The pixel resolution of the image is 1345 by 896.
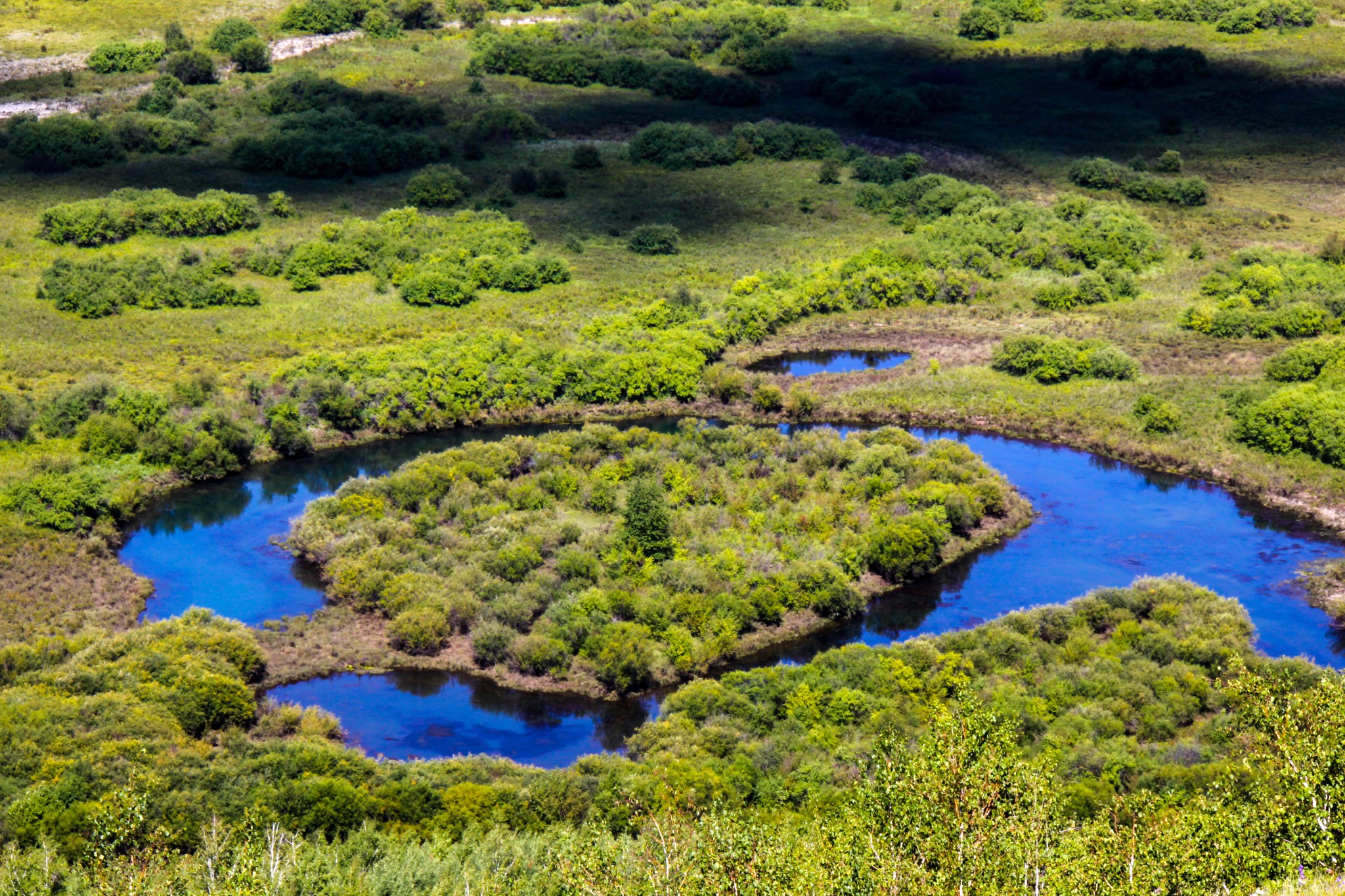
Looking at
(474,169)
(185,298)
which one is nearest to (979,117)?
(474,169)

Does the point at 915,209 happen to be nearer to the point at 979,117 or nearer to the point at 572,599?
the point at 979,117

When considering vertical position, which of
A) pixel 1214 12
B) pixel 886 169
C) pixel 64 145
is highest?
pixel 1214 12

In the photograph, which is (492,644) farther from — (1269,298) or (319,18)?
(319,18)

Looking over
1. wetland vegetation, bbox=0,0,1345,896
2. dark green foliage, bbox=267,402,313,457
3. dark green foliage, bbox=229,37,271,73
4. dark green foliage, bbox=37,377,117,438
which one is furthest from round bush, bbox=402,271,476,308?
dark green foliage, bbox=229,37,271,73

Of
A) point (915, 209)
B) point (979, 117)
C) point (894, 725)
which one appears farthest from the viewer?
point (979, 117)

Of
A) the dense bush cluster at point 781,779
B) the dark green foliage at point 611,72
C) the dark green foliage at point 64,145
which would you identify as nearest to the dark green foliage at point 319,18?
the dark green foliage at point 611,72

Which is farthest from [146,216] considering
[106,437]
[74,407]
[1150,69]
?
[1150,69]
